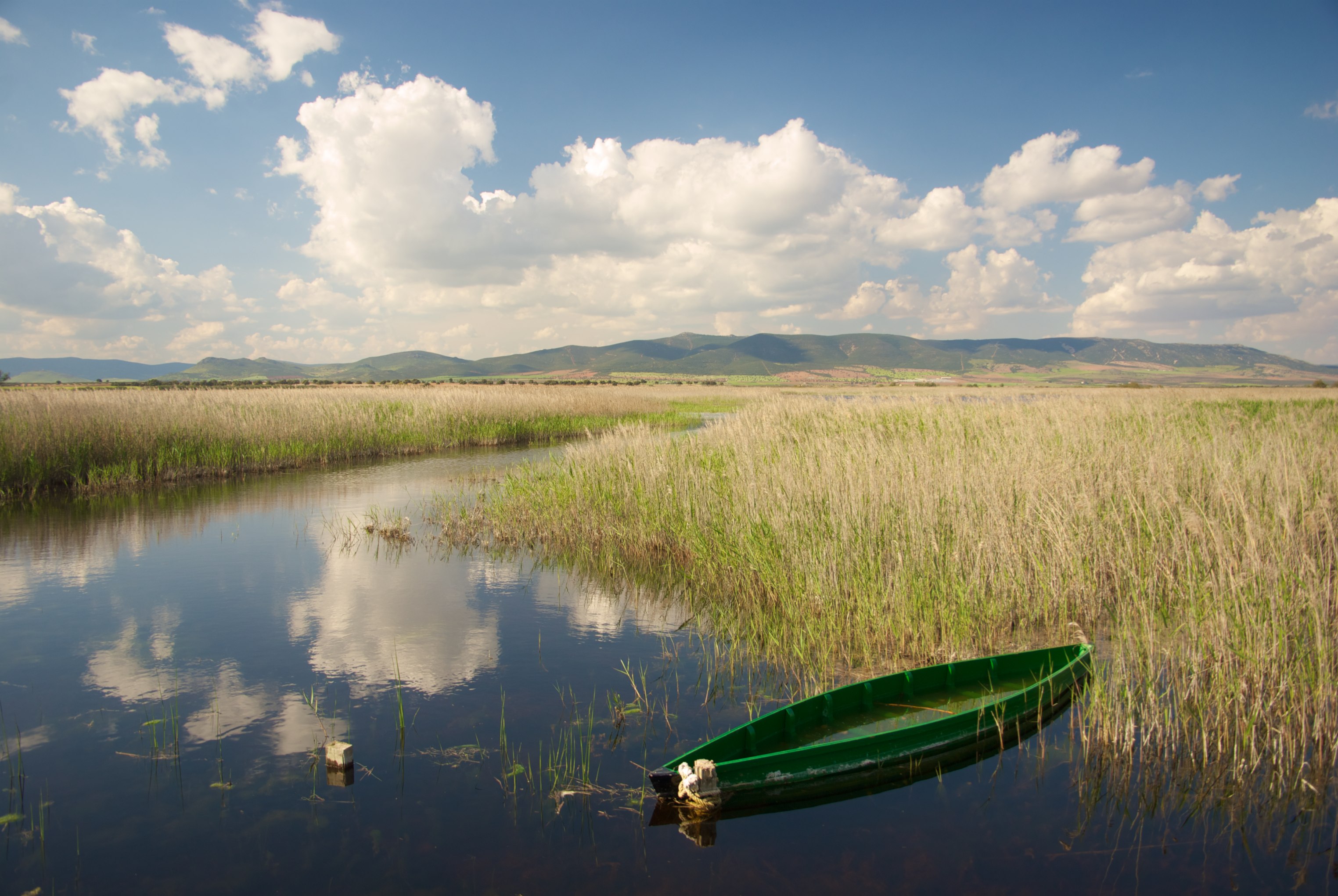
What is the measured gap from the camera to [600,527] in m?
10.1

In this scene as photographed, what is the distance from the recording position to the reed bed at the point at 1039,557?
4.20 meters

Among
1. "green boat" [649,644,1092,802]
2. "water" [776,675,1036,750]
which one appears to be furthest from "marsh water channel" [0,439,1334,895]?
"water" [776,675,1036,750]

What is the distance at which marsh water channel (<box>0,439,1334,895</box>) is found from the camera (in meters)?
3.46

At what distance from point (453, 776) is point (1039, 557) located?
578 centimetres

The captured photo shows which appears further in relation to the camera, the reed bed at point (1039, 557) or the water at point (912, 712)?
the water at point (912, 712)

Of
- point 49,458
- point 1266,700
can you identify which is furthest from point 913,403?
point 49,458

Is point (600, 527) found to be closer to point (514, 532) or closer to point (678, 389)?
point (514, 532)

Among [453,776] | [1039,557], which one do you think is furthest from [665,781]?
[1039,557]

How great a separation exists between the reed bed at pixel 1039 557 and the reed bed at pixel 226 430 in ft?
16.7

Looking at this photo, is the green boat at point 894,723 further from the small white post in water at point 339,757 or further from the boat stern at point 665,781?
the small white post in water at point 339,757

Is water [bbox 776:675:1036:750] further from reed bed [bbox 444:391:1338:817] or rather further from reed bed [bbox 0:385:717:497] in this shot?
reed bed [bbox 0:385:717:497]

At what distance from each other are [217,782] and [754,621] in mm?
4557

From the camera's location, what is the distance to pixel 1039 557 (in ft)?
21.6

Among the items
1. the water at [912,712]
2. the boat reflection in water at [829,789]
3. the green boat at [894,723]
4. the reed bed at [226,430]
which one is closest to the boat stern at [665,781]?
the green boat at [894,723]
